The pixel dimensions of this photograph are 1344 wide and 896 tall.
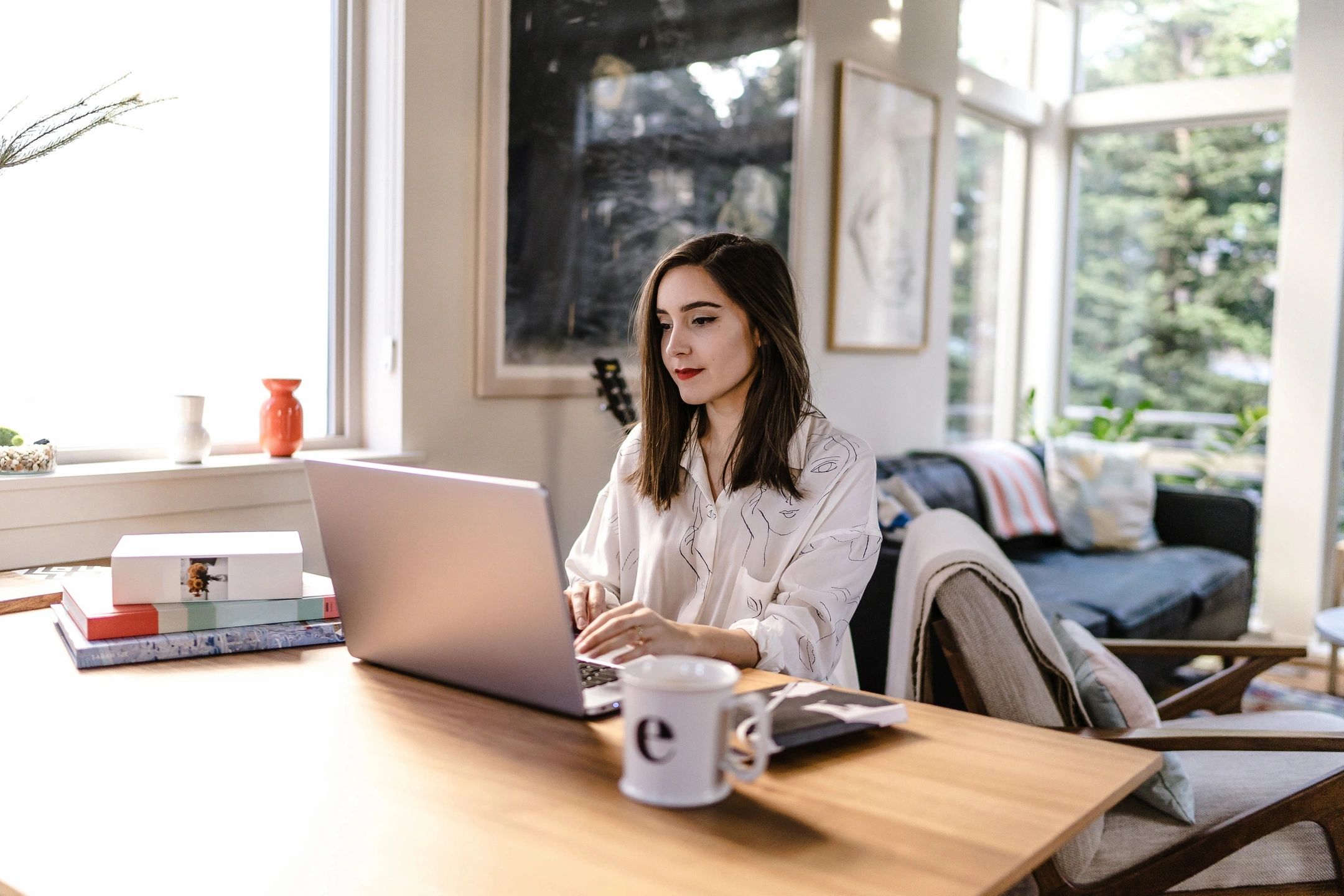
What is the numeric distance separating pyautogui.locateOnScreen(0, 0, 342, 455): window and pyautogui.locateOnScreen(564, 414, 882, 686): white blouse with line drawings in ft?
3.38

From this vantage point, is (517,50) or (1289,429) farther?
(1289,429)

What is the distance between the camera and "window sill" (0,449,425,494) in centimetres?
193

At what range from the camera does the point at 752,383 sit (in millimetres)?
1748

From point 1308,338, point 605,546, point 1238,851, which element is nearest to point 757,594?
point 605,546

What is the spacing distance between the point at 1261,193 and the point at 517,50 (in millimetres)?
3684

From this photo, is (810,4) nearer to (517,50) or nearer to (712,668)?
(517,50)

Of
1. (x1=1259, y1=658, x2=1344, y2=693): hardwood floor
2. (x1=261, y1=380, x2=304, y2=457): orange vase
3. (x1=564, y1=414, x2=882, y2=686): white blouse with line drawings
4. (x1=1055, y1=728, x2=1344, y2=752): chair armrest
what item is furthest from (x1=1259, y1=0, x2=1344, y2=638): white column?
(x1=261, y1=380, x2=304, y2=457): orange vase

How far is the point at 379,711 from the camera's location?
1135 millimetres

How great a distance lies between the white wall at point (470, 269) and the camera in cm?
255

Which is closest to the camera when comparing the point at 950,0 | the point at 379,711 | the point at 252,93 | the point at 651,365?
the point at 379,711

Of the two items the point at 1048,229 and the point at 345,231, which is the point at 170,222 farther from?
the point at 1048,229

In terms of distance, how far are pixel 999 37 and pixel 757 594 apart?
4.35m

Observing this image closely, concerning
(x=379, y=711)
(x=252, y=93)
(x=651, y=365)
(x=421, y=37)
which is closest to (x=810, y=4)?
(x=421, y=37)

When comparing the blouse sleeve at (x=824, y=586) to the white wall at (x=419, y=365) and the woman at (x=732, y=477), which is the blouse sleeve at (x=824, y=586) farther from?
the white wall at (x=419, y=365)
